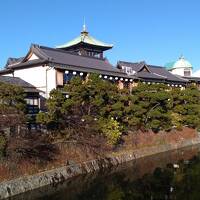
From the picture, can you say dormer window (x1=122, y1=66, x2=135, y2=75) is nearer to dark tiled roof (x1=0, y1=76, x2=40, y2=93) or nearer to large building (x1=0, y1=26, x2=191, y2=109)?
large building (x1=0, y1=26, x2=191, y2=109)

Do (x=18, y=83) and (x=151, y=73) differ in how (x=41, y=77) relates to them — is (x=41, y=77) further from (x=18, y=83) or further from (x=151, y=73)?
(x=151, y=73)

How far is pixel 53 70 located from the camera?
36594 mm

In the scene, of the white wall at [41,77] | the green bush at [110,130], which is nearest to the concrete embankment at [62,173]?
the green bush at [110,130]

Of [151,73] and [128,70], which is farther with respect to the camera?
[151,73]

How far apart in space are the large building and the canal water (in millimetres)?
11172

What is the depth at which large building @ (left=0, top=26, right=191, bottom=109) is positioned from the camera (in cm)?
3684

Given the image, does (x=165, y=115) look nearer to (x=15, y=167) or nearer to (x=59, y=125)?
(x=59, y=125)

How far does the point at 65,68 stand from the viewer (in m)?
37.0

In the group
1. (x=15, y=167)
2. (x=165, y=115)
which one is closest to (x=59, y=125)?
(x=15, y=167)

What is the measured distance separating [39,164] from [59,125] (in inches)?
214

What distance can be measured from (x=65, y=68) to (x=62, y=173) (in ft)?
43.3

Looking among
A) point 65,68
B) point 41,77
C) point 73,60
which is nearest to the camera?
point 65,68

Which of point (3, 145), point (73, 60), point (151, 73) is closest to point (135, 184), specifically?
point (3, 145)

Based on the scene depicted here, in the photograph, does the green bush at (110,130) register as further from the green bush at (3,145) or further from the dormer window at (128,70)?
the dormer window at (128,70)
